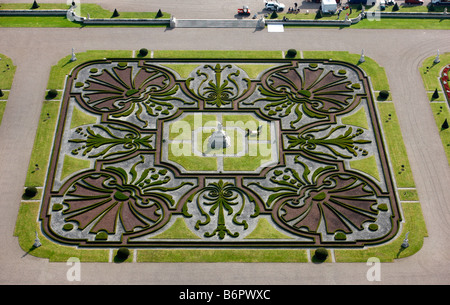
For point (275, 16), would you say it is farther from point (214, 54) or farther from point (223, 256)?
point (223, 256)

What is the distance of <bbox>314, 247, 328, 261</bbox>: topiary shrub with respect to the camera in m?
101

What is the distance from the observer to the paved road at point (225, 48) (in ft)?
329

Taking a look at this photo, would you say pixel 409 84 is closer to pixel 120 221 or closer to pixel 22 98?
pixel 120 221

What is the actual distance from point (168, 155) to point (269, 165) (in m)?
16.3

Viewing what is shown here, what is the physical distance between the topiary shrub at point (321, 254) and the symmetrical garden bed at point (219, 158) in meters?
2.37

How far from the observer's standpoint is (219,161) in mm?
115438

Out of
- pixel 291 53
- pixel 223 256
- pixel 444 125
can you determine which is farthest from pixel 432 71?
pixel 223 256

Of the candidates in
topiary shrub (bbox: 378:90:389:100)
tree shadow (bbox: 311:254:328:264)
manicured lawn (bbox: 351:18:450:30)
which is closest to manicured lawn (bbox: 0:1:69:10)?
manicured lawn (bbox: 351:18:450:30)

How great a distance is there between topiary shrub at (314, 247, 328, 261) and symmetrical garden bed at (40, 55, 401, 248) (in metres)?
2.37

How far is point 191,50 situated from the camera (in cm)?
13538

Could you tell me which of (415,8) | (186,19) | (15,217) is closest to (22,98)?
(15,217)

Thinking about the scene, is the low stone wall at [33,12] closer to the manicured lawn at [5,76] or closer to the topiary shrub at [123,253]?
the manicured lawn at [5,76]

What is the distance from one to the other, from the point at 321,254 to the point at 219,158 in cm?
2440

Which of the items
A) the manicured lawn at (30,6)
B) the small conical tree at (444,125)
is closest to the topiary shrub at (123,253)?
the small conical tree at (444,125)
